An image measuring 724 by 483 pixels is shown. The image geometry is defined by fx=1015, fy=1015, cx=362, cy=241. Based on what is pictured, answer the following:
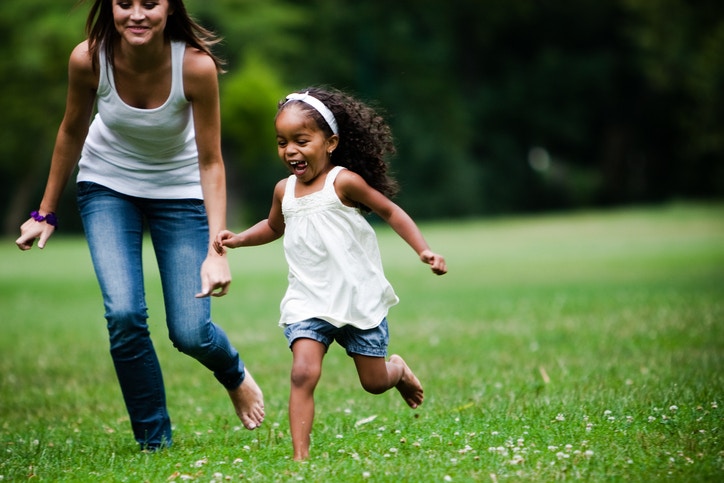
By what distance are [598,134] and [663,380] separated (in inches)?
1876

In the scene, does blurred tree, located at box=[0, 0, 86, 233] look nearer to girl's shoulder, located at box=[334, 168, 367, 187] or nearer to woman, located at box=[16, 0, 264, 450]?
woman, located at box=[16, 0, 264, 450]

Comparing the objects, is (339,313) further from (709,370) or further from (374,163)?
(709,370)

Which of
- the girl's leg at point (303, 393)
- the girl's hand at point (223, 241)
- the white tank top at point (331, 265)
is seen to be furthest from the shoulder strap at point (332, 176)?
the girl's leg at point (303, 393)

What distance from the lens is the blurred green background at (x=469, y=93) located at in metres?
40.4

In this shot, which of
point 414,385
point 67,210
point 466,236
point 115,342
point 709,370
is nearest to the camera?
point 115,342

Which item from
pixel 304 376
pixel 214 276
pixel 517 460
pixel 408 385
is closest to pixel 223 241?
pixel 214 276

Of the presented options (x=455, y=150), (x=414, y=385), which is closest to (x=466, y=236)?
(x=455, y=150)

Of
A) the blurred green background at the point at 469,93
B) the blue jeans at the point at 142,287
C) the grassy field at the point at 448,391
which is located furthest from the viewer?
the blurred green background at the point at 469,93

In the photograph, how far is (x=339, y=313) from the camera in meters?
4.72

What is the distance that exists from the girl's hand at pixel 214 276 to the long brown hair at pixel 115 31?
1.02 meters

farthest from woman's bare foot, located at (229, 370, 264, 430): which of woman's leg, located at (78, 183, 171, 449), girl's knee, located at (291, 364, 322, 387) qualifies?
girl's knee, located at (291, 364, 322, 387)

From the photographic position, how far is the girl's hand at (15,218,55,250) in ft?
17.3

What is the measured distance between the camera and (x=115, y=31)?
510 cm

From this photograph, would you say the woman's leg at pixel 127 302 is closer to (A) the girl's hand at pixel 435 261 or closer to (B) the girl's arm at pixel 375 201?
(B) the girl's arm at pixel 375 201
